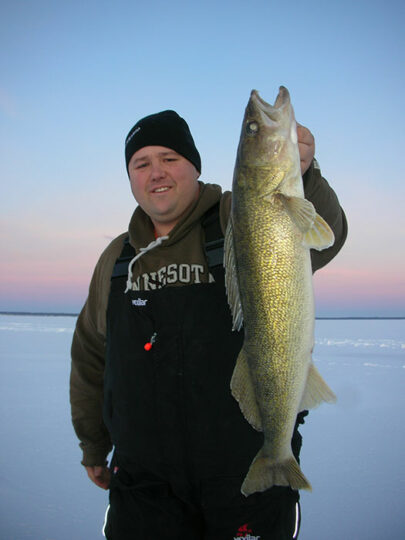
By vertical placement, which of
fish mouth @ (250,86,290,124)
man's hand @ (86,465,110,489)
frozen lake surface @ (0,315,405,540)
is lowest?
frozen lake surface @ (0,315,405,540)

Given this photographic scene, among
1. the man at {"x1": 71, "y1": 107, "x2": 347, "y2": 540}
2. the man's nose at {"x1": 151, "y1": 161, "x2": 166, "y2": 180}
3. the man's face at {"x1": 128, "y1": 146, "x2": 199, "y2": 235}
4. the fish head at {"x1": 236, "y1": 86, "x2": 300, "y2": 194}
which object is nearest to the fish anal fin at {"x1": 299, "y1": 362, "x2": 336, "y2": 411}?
the man at {"x1": 71, "y1": 107, "x2": 347, "y2": 540}

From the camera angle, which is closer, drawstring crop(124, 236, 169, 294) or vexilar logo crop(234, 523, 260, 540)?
vexilar logo crop(234, 523, 260, 540)

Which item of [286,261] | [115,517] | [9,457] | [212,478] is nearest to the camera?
[286,261]

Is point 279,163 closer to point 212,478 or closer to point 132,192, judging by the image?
point 132,192

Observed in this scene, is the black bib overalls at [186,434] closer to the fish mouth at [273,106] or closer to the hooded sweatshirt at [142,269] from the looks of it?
the hooded sweatshirt at [142,269]

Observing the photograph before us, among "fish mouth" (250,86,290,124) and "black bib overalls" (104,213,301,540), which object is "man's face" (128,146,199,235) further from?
"fish mouth" (250,86,290,124)

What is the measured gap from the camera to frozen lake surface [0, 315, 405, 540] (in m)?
3.46

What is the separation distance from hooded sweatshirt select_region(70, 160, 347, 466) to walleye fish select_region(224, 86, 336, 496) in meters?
0.34

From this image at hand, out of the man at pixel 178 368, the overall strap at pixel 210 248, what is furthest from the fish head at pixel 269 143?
the overall strap at pixel 210 248

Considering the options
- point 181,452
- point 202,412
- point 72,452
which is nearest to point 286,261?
point 202,412

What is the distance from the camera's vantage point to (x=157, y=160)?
106 inches

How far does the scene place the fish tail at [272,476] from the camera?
187 cm

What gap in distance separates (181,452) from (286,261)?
113cm

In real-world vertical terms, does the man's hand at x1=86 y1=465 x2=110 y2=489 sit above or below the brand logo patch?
below
